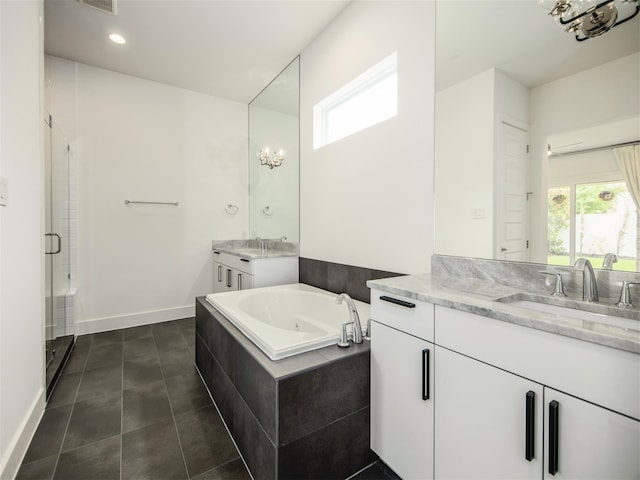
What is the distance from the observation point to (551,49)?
125 centimetres

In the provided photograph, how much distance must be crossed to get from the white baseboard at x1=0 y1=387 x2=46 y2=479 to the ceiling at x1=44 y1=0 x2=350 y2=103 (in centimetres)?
275

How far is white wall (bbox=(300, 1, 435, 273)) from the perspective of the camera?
1.73m

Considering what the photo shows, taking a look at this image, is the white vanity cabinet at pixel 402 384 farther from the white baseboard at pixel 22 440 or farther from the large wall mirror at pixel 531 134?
the white baseboard at pixel 22 440

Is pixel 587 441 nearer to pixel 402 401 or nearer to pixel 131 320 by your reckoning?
pixel 402 401

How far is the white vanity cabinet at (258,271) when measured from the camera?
110 inches

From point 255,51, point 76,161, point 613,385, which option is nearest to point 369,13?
point 255,51

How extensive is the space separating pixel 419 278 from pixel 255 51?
2.66 metres

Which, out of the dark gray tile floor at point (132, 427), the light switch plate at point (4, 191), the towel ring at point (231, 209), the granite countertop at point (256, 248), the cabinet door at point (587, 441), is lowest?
Result: the dark gray tile floor at point (132, 427)

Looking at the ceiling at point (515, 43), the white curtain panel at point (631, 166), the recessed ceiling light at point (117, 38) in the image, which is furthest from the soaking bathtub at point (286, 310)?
the recessed ceiling light at point (117, 38)

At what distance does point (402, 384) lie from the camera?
1.25 meters

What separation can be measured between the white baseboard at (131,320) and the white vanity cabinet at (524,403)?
10.8 feet

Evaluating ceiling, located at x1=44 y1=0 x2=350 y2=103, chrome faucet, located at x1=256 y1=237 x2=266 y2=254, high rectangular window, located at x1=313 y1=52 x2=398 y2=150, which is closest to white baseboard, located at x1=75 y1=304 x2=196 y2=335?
chrome faucet, located at x1=256 y1=237 x2=266 y2=254

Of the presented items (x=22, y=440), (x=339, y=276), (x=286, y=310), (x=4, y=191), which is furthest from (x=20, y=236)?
(x=339, y=276)

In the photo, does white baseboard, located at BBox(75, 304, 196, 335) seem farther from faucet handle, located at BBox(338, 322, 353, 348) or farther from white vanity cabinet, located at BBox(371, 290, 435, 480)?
white vanity cabinet, located at BBox(371, 290, 435, 480)
